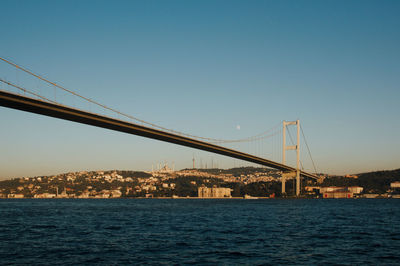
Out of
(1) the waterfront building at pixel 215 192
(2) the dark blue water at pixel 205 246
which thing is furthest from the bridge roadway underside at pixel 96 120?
(1) the waterfront building at pixel 215 192

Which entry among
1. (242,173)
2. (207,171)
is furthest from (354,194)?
(207,171)

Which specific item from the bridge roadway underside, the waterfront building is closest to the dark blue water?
the bridge roadway underside

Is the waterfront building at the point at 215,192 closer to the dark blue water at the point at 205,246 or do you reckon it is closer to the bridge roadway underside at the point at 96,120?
the bridge roadway underside at the point at 96,120

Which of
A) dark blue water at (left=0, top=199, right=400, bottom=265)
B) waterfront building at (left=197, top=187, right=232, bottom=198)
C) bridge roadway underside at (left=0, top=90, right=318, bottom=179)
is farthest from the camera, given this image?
waterfront building at (left=197, top=187, right=232, bottom=198)

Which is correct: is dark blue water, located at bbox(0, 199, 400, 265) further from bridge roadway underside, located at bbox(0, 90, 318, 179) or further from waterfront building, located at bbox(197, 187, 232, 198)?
waterfront building, located at bbox(197, 187, 232, 198)

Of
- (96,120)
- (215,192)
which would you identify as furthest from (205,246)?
(215,192)

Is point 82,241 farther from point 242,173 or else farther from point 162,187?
point 242,173

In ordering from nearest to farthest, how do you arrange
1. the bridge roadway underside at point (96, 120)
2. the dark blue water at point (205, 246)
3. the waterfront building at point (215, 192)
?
1. the dark blue water at point (205, 246)
2. the bridge roadway underside at point (96, 120)
3. the waterfront building at point (215, 192)

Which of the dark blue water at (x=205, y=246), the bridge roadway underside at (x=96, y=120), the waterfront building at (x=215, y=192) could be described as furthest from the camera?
the waterfront building at (x=215, y=192)

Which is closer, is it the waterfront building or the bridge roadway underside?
the bridge roadway underside

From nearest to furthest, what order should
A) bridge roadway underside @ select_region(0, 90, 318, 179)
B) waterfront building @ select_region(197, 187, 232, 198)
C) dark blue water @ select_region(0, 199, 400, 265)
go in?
dark blue water @ select_region(0, 199, 400, 265) → bridge roadway underside @ select_region(0, 90, 318, 179) → waterfront building @ select_region(197, 187, 232, 198)
